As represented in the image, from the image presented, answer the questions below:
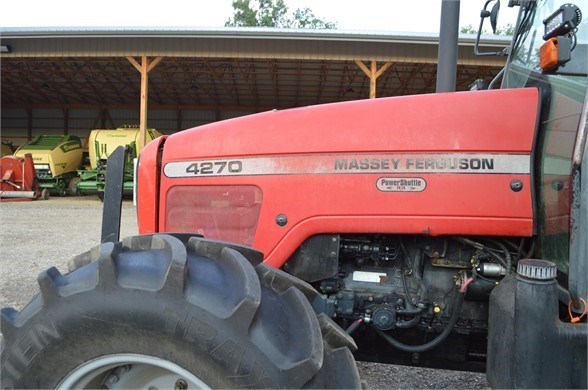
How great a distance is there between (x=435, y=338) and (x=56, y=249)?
20.1 ft

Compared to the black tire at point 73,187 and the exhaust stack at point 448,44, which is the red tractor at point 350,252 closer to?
the exhaust stack at point 448,44

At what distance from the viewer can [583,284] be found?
146 centimetres

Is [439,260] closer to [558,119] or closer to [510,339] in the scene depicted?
[510,339]

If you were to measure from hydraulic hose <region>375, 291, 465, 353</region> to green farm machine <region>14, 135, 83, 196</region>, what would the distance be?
15.6 metres

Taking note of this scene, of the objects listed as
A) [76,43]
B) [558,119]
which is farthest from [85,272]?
[76,43]

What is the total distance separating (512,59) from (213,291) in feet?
6.52

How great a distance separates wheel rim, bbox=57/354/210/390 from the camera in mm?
1337

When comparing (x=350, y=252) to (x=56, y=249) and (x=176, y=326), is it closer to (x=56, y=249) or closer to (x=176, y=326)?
(x=176, y=326)

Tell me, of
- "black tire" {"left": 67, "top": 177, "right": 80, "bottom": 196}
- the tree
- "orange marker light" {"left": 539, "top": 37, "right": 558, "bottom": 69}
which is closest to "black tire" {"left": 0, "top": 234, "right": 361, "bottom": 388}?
"orange marker light" {"left": 539, "top": 37, "right": 558, "bottom": 69}

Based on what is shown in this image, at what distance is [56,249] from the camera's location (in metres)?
6.48

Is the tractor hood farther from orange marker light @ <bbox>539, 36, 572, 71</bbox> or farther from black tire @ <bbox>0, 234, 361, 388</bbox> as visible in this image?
black tire @ <bbox>0, 234, 361, 388</bbox>

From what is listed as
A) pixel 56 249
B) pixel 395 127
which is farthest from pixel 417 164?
pixel 56 249

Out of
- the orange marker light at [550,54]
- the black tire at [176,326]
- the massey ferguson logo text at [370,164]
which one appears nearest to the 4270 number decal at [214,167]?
the massey ferguson logo text at [370,164]

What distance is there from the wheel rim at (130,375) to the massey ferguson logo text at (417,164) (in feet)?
3.18
